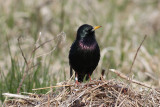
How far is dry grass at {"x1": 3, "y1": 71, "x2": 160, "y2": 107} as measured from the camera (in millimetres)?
3609

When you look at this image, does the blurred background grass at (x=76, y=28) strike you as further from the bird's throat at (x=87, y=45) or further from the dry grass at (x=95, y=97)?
the dry grass at (x=95, y=97)

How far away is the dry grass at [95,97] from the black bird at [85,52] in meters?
0.79

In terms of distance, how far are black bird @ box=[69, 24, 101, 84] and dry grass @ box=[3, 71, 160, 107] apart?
0.79 metres

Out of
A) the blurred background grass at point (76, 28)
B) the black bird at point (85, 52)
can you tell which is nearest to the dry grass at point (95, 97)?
the black bird at point (85, 52)

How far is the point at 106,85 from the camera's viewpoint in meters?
3.74

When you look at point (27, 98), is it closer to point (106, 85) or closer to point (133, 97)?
point (106, 85)

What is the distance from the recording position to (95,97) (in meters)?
3.70

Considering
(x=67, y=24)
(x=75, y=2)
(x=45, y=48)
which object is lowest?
(x=45, y=48)

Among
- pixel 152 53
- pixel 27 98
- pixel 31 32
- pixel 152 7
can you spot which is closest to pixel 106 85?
pixel 27 98

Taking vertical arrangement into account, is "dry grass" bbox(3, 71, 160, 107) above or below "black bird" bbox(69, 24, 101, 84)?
below

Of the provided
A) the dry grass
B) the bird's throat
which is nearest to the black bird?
the bird's throat

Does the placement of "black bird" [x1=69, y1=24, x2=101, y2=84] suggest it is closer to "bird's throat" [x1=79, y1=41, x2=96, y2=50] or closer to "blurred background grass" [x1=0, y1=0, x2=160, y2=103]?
"bird's throat" [x1=79, y1=41, x2=96, y2=50]

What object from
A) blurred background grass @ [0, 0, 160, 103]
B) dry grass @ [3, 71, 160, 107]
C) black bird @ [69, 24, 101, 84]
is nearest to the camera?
dry grass @ [3, 71, 160, 107]

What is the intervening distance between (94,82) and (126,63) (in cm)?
416
